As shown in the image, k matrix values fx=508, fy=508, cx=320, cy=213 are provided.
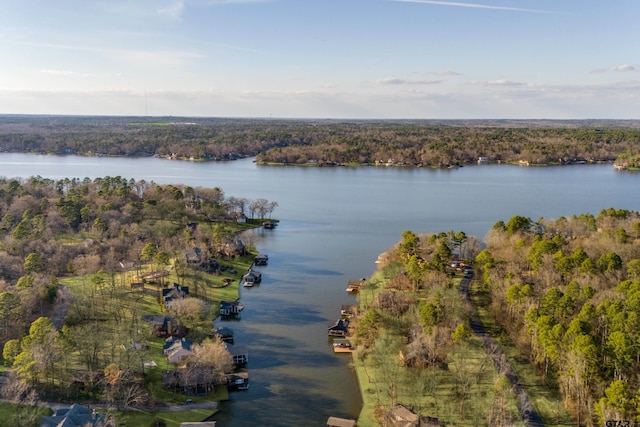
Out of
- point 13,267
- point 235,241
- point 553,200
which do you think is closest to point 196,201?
point 235,241

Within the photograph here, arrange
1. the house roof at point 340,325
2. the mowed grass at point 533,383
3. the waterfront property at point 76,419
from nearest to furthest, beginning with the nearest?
the waterfront property at point 76,419, the mowed grass at point 533,383, the house roof at point 340,325

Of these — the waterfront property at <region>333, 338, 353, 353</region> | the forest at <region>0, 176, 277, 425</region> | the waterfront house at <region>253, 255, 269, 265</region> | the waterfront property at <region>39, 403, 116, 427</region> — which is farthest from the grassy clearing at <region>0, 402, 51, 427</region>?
the waterfront house at <region>253, 255, 269, 265</region>

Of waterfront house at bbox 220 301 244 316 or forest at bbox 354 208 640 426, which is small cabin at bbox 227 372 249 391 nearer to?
forest at bbox 354 208 640 426

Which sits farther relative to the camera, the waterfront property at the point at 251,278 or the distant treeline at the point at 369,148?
the distant treeline at the point at 369,148

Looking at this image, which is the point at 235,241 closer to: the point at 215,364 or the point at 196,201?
the point at 196,201

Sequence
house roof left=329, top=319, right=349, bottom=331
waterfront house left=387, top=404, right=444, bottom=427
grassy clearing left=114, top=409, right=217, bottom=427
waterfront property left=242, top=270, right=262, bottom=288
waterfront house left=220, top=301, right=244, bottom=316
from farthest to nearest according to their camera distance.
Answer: waterfront property left=242, top=270, right=262, bottom=288, waterfront house left=220, top=301, right=244, bottom=316, house roof left=329, top=319, right=349, bottom=331, grassy clearing left=114, top=409, right=217, bottom=427, waterfront house left=387, top=404, right=444, bottom=427

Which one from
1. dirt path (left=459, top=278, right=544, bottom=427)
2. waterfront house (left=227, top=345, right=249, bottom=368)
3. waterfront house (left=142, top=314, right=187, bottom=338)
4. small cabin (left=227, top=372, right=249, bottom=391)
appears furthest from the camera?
waterfront house (left=142, top=314, right=187, bottom=338)

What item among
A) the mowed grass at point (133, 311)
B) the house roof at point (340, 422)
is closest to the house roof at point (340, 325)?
the mowed grass at point (133, 311)

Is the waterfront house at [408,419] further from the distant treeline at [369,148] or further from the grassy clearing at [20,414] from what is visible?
the distant treeline at [369,148]
